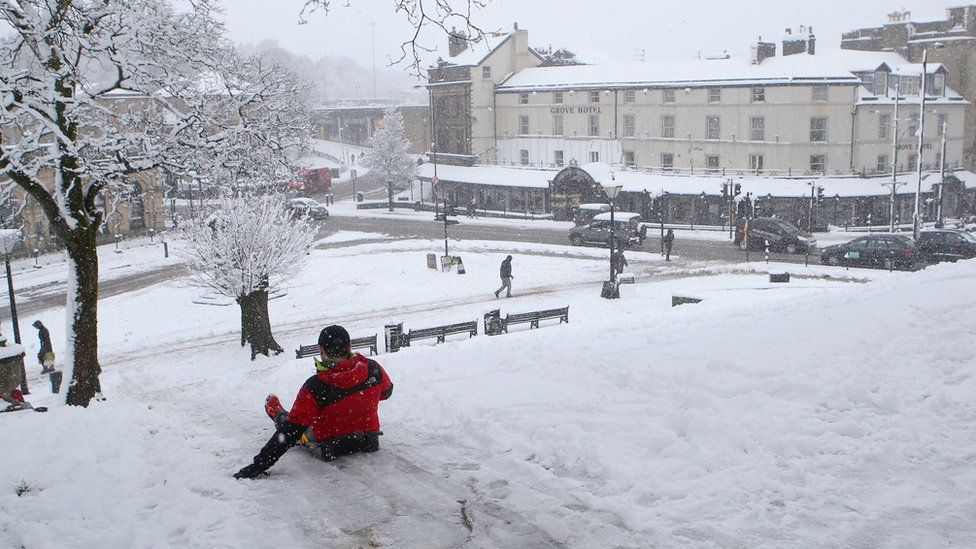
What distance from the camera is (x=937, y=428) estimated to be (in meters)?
6.46

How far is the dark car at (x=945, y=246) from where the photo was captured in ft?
99.0

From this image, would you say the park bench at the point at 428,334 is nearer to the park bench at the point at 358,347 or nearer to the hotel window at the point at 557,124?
the park bench at the point at 358,347

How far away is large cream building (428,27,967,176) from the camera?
47.8 m

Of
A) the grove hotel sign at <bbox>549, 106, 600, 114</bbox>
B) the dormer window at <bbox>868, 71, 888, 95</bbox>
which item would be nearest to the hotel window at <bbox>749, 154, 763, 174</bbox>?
the dormer window at <bbox>868, 71, 888, 95</bbox>

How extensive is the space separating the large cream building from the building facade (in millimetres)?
4593

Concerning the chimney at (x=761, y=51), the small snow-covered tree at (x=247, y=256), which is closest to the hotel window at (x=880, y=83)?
the chimney at (x=761, y=51)

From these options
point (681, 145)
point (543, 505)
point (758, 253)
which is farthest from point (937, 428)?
point (681, 145)

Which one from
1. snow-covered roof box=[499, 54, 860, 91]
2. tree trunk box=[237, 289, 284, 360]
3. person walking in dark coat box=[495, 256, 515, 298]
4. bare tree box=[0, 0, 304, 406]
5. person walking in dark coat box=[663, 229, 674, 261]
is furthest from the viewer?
snow-covered roof box=[499, 54, 860, 91]

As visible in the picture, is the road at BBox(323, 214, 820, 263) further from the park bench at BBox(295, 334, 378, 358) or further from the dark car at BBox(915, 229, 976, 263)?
the park bench at BBox(295, 334, 378, 358)

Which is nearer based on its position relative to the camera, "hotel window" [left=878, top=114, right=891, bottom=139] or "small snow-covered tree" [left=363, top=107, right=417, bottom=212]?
"hotel window" [left=878, top=114, right=891, bottom=139]

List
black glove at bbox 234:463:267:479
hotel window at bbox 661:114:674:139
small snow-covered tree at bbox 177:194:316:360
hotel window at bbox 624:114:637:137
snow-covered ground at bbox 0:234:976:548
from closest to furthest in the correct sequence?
snow-covered ground at bbox 0:234:976:548 < black glove at bbox 234:463:267:479 < small snow-covered tree at bbox 177:194:316:360 < hotel window at bbox 661:114:674:139 < hotel window at bbox 624:114:637:137

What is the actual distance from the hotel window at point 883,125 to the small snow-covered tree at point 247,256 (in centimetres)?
3945

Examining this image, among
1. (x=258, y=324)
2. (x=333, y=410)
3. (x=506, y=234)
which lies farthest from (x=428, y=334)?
(x=506, y=234)

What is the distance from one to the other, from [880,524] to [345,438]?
14.1 feet
